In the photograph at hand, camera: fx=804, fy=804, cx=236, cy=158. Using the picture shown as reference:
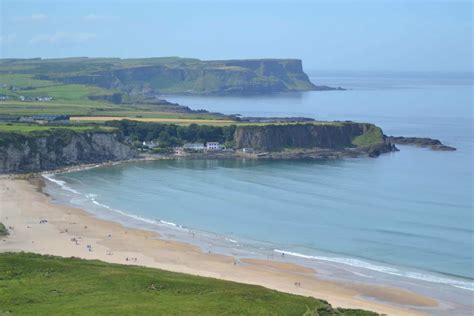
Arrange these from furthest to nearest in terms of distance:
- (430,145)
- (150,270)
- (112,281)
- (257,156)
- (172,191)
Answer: (430,145), (257,156), (172,191), (150,270), (112,281)

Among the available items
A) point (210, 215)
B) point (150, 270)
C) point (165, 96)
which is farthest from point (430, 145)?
point (165, 96)

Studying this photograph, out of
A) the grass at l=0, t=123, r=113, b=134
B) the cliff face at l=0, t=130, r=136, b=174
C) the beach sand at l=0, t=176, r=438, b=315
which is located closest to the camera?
the beach sand at l=0, t=176, r=438, b=315

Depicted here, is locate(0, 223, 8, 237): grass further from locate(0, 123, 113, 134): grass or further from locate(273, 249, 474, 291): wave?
locate(0, 123, 113, 134): grass

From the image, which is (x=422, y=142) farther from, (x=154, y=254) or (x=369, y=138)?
(x=154, y=254)

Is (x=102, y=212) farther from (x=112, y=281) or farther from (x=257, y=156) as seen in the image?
(x=257, y=156)

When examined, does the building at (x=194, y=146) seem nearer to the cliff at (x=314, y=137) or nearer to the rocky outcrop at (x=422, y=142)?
the cliff at (x=314, y=137)

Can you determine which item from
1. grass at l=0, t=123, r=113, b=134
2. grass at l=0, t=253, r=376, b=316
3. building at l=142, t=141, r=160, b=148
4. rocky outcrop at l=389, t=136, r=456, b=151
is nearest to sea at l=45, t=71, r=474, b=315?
rocky outcrop at l=389, t=136, r=456, b=151
